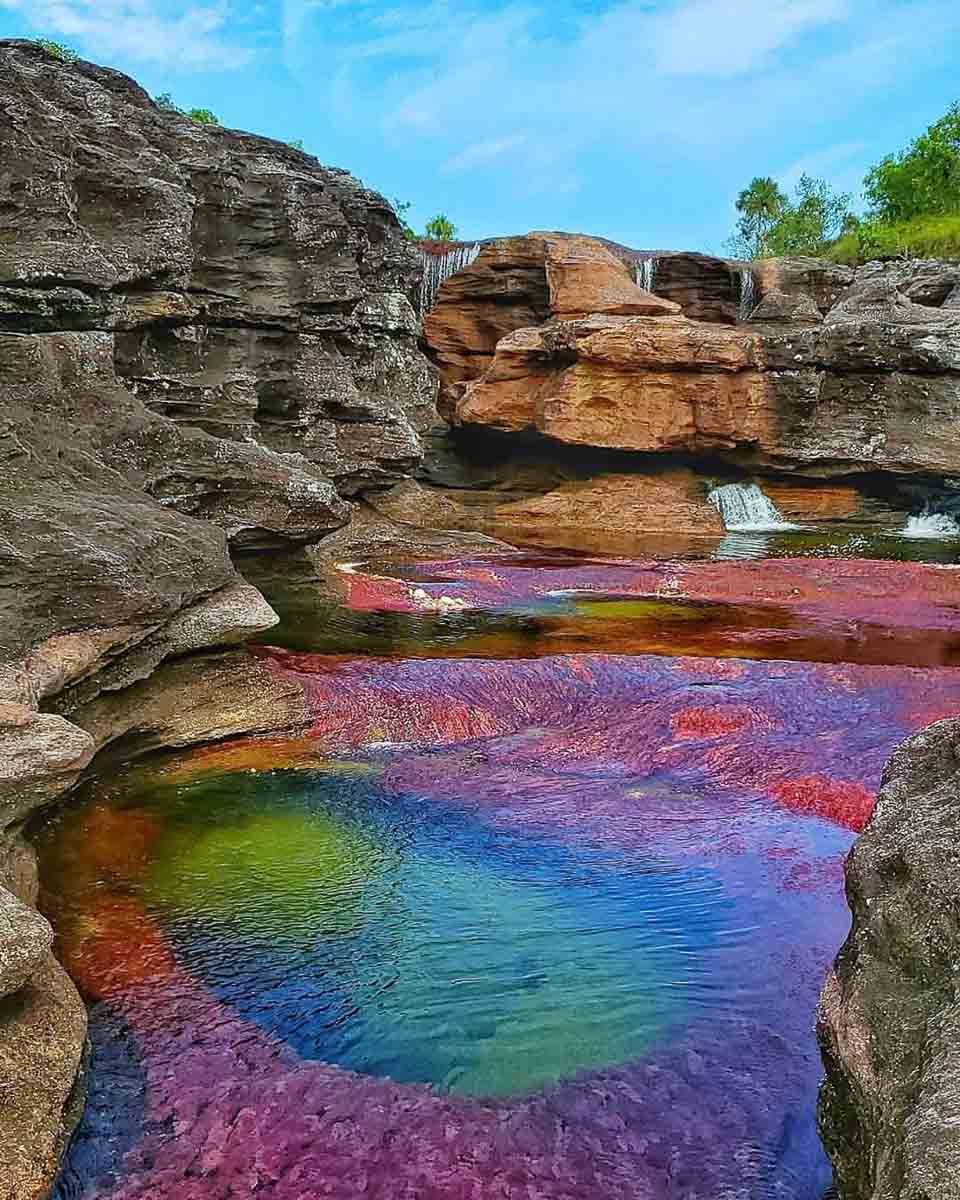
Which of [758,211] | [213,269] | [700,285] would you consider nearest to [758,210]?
[758,211]

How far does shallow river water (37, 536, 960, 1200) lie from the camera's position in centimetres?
605

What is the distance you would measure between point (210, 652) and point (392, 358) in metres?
15.9

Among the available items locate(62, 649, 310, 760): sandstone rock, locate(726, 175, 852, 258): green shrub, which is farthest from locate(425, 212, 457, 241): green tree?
locate(62, 649, 310, 760): sandstone rock

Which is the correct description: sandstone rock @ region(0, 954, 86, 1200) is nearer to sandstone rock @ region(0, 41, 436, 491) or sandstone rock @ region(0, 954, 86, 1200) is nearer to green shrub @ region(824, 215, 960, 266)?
sandstone rock @ region(0, 41, 436, 491)

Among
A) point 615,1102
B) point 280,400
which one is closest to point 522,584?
point 280,400

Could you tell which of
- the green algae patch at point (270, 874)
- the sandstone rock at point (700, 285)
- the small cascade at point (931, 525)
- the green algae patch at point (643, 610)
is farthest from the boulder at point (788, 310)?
the green algae patch at point (270, 874)

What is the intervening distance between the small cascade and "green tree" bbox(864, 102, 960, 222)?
34.7m

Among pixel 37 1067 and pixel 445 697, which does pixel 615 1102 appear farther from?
pixel 445 697

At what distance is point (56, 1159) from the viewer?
5832 mm

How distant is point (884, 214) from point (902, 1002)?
6850 cm

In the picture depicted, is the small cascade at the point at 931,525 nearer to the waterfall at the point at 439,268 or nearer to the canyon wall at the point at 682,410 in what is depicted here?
the canyon wall at the point at 682,410

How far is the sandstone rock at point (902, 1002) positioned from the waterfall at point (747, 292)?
37.2m

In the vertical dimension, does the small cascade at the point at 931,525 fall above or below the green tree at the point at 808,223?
below

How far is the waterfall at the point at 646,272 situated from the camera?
41.3 m
